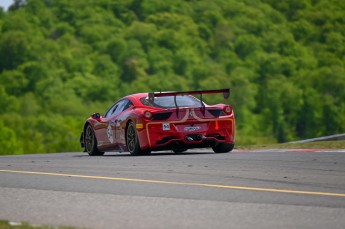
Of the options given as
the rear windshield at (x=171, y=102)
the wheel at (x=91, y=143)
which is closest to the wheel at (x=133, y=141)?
the rear windshield at (x=171, y=102)

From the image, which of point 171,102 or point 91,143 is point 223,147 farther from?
point 91,143

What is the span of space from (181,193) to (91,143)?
10230 millimetres

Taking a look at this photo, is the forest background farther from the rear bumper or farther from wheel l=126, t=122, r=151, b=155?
the rear bumper

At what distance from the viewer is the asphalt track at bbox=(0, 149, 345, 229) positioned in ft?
28.4

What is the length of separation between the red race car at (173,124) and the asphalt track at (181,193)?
2737 millimetres

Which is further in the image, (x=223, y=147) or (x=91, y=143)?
(x=91, y=143)

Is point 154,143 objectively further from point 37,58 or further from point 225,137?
point 37,58

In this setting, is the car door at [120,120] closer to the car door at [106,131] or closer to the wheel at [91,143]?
the car door at [106,131]

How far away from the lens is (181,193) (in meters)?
10.6

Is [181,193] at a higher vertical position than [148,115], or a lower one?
lower

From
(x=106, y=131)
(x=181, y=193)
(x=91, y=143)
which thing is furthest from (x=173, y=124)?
(x=181, y=193)

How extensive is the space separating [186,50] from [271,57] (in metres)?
12.3

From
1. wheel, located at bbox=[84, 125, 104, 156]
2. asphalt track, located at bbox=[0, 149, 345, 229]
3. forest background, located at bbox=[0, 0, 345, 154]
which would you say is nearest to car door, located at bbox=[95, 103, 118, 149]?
wheel, located at bbox=[84, 125, 104, 156]

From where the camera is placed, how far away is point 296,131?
134m
